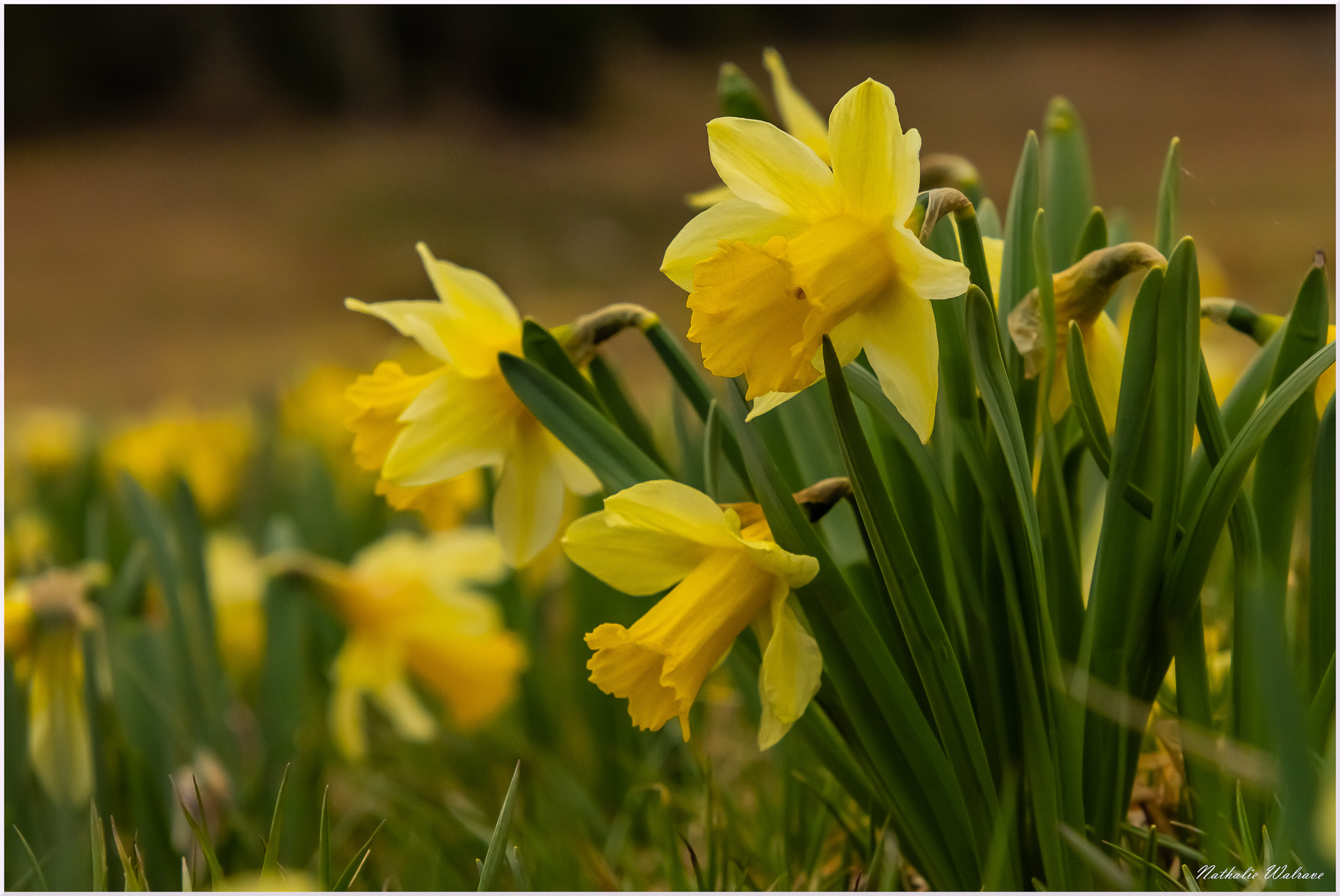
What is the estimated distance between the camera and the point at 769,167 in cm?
49

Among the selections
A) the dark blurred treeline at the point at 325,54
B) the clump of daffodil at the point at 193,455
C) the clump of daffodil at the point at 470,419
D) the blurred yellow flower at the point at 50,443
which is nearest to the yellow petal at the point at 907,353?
the clump of daffodil at the point at 470,419

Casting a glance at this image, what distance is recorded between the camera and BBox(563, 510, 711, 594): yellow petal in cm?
54

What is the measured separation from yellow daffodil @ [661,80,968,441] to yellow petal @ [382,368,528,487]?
0.20 meters

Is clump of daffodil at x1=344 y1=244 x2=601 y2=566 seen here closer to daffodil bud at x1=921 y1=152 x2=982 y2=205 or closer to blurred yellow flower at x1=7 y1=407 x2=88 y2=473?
daffodil bud at x1=921 y1=152 x2=982 y2=205

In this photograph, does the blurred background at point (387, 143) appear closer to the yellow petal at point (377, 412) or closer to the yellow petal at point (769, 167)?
the yellow petal at point (377, 412)

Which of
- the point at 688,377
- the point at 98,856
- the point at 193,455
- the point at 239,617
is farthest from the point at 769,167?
the point at 193,455

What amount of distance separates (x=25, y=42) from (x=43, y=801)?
25.3ft

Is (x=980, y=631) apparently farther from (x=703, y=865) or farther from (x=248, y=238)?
(x=248, y=238)

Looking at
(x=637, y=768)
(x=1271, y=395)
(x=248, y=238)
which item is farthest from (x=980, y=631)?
(x=248, y=238)

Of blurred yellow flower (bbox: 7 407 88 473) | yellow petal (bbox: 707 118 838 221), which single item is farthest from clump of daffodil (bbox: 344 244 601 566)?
blurred yellow flower (bbox: 7 407 88 473)

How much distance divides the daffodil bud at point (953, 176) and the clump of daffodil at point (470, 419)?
33cm

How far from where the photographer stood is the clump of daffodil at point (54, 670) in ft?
2.76

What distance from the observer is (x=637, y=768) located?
1.07 metres

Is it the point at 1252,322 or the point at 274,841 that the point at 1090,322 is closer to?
the point at 1252,322
